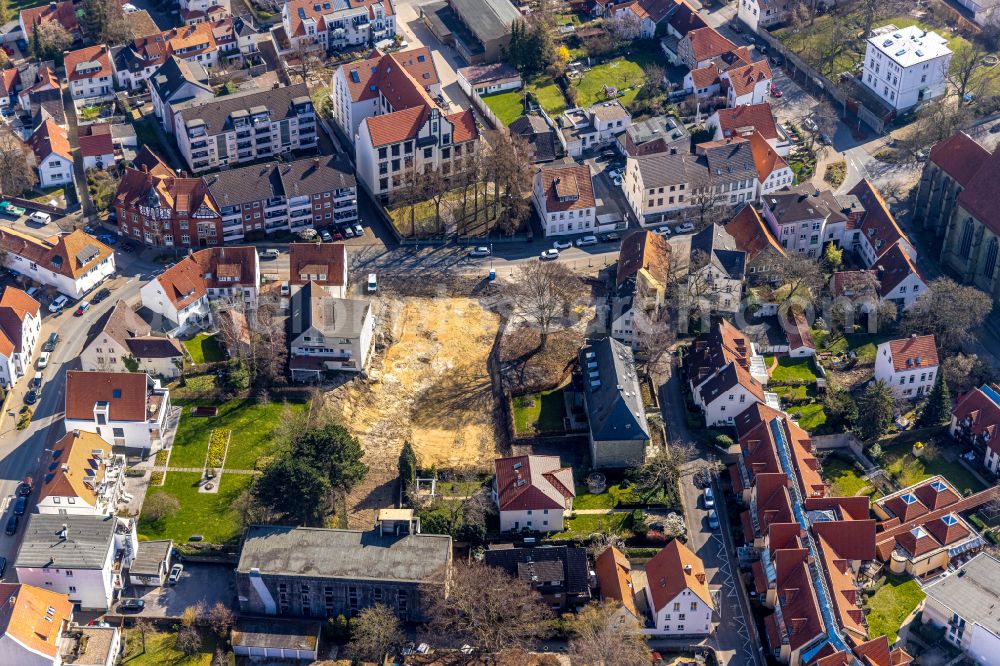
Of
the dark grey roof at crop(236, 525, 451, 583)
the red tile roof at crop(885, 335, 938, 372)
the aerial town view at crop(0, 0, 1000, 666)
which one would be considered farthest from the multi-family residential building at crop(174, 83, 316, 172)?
the red tile roof at crop(885, 335, 938, 372)

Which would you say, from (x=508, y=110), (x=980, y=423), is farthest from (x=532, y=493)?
(x=508, y=110)

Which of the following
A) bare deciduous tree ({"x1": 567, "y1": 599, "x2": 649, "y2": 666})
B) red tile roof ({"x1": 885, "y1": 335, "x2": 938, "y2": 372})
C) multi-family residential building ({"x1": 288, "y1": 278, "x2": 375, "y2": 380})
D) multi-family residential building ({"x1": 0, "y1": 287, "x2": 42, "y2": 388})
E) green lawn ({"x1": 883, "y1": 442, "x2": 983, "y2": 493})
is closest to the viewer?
bare deciduous tree ({"x1": 567, "y1": 599, "x2": 649, "y2": 666})

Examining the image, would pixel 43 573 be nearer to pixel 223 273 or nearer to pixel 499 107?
pixel 223 273

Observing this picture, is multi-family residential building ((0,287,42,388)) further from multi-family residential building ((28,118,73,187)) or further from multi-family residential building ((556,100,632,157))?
multi-family residential building ((556,100,632,157))

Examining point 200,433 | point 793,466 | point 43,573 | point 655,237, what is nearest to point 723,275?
point 655,237

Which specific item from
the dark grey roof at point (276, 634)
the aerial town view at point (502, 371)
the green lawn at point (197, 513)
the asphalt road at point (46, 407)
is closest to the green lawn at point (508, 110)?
the aerial town view at point (502, 371)

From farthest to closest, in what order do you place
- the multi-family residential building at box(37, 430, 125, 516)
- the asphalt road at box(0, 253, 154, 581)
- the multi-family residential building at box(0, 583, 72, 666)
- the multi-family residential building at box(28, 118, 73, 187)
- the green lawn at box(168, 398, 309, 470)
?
1. the multi-family residential building at box(28, 118, 73, 187)
2. the green lawn at box(168, 398, 309, 470)
3. the asphalt road at box(0, 253, 154, 581)
4. the multi-family residential building at box(37, 430, 125, 516)
5. the multi-family residential building at box(0, 583, 72, 666)

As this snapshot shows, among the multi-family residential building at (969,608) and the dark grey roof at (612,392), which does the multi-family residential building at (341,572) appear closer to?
the dark grey roof at (612,392)

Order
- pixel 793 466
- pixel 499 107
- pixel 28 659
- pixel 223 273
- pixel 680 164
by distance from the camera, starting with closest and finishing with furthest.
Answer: pixel 28 659
pixel 793 466
pixel 223 273
pixel 680 164
pixel 499 107
